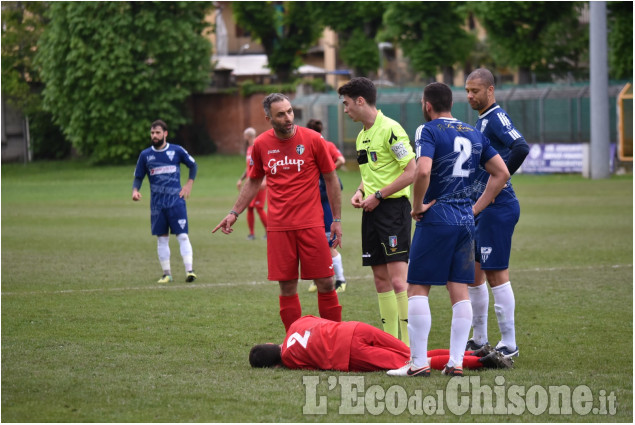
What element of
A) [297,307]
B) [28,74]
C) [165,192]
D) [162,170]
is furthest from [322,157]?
[28,74]

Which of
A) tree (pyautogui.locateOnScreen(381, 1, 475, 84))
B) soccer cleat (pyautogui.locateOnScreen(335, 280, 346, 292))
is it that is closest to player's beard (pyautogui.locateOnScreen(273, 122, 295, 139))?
soccer cleat (pyautogui.locateOnScreen(335, 280, 346, 292))

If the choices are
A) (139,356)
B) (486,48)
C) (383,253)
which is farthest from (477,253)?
(486,48)

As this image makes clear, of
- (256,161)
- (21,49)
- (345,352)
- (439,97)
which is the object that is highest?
(21,49)

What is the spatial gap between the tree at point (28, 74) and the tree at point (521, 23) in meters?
26.5

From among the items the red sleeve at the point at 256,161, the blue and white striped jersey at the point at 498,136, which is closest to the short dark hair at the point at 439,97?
the blue and white striped jersey at the point at 498,136

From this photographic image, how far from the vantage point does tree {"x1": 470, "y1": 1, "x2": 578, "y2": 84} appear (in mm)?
45219

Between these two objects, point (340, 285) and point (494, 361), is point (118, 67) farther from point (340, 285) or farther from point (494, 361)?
point (494, 361)

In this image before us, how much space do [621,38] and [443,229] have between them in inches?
1501

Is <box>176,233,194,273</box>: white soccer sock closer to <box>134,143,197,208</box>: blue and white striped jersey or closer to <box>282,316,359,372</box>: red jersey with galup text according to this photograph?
<box>134,143,197,208</box>: blue and white striped jersey

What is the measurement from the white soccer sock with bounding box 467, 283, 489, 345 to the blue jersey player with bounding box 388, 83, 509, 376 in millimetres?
1104

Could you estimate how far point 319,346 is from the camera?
299 inches

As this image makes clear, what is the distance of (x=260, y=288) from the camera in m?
13.2

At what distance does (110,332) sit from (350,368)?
310cm

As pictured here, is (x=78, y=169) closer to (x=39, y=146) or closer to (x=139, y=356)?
(x=39, y=146)
